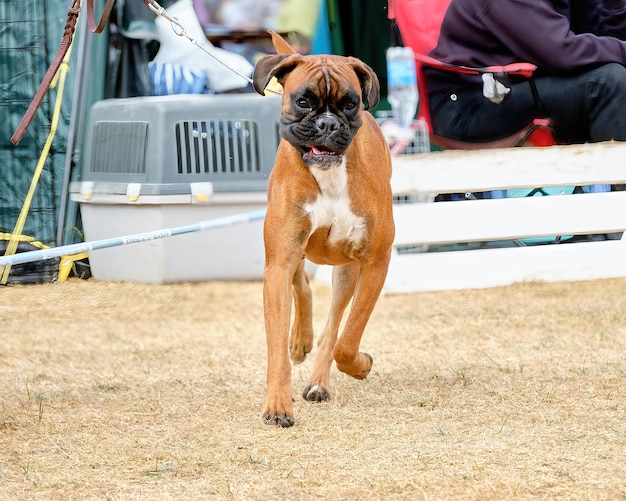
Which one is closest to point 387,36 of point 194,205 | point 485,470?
point 194,205

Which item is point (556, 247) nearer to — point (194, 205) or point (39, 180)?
point (194, 205)

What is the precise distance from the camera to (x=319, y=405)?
3.46m

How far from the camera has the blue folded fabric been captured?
21.0 ft

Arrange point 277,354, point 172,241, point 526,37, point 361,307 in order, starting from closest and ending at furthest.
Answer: point 277,354, point 361,307, point 526,37, point 172,241

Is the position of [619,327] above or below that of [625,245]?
below

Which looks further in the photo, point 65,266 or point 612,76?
point 612,76

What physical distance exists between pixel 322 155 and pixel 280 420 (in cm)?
84

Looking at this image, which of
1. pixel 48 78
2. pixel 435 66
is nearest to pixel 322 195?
pixel 48 78

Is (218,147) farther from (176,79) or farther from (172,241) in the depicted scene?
(176,79)

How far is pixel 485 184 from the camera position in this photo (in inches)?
177

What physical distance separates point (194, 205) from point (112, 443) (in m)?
2.40

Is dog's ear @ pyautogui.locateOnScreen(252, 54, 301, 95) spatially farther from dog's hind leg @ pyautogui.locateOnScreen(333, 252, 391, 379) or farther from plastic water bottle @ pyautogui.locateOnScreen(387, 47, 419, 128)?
plastic water bottle @ pyautogui.locateOnScreen(387, 47, 419, 128)

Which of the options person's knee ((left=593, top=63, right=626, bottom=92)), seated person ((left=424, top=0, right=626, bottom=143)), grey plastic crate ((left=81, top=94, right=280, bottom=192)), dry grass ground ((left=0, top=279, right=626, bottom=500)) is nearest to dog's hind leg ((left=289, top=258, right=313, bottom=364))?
dry grass ground ((left=0, top=279, right=626, bottom=500))

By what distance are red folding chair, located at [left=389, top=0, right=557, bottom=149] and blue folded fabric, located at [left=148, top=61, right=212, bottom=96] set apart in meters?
1.32
